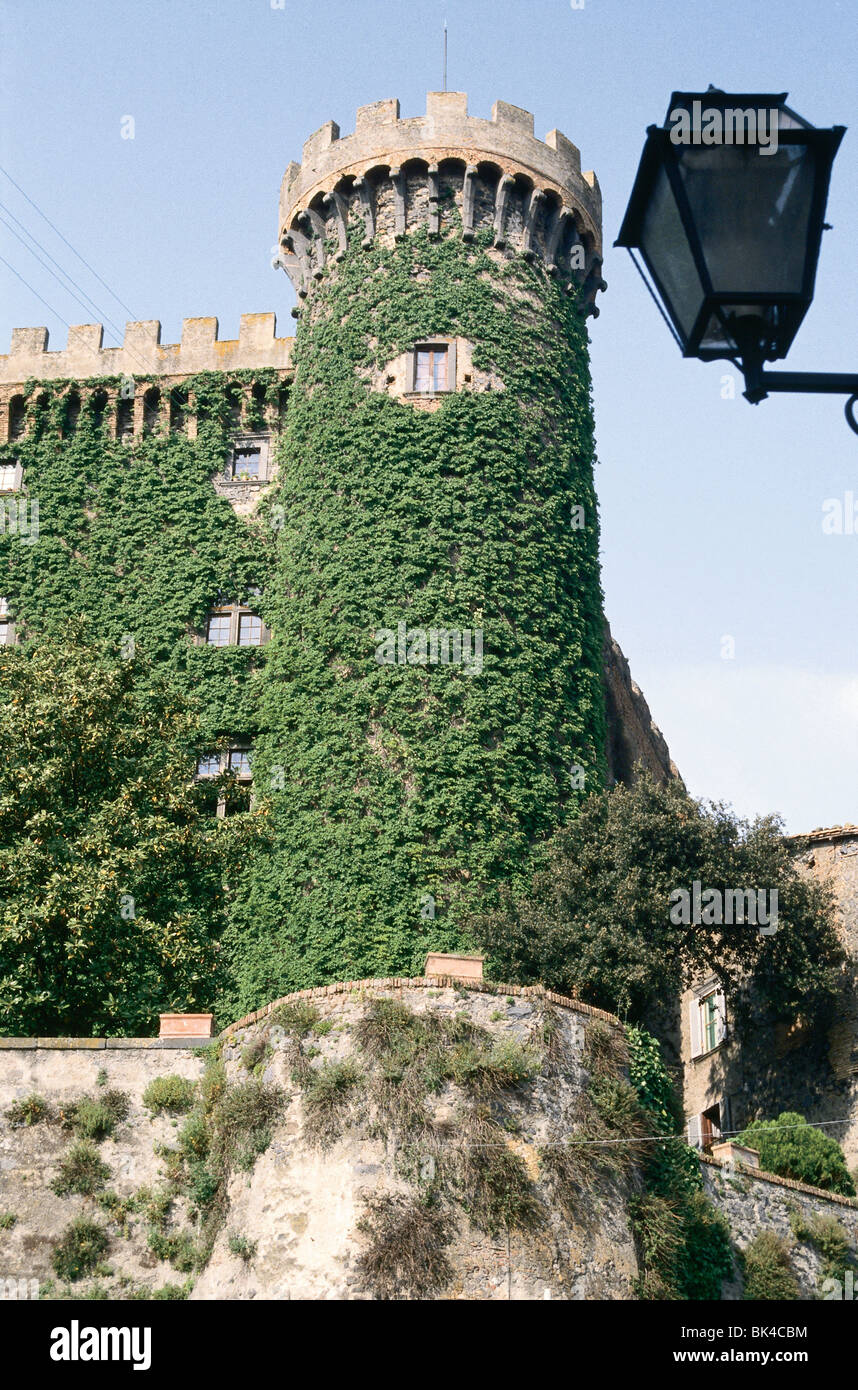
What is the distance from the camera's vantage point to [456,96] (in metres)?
35.5

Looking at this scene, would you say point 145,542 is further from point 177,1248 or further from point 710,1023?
point 177,1248

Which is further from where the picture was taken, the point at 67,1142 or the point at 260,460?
the point at 260,460

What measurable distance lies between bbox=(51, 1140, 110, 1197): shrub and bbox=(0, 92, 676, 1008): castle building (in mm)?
6772

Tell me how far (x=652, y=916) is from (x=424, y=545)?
870 cm

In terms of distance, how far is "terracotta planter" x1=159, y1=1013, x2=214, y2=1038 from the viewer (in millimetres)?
22812

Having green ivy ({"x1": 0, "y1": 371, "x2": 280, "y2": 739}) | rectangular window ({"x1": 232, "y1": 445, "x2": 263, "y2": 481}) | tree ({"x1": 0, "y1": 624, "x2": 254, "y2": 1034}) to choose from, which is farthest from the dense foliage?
tree ({"x1": 0, "y1": 624, "x2": 254, "y2": 1034})

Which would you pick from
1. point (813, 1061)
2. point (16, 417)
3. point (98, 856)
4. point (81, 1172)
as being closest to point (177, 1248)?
point (81, 1172)

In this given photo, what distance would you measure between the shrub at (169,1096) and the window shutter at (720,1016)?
42.1 feet

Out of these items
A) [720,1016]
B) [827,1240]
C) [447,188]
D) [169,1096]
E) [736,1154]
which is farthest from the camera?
[447,188]

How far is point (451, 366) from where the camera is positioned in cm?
3284

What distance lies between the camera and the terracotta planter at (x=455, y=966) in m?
20.9

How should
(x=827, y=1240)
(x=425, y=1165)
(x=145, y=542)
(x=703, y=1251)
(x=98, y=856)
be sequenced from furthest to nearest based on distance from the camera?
1. (x=145, y=542)
2. (x=98, y=856)
3. (x=827, y=1240)
4. (x=703, y=1251)
5. (x=425, y=1165)

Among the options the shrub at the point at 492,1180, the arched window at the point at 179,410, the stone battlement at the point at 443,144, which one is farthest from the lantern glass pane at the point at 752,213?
the arched window at the point at 179,410

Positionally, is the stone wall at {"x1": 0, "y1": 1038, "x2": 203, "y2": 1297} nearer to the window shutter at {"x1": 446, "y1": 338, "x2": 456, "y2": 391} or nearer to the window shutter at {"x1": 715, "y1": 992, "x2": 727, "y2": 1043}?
the window shutter at {"x1": 715, "y1": 992, "x2": 727, "y2": 1043}
